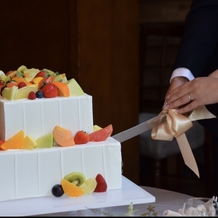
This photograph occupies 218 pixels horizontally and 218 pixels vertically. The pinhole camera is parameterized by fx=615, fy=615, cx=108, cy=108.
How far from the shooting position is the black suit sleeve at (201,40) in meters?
2.28

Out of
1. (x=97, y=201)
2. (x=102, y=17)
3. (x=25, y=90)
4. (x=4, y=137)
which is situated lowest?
(x=97, y=201)

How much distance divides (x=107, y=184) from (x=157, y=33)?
2.45 metres

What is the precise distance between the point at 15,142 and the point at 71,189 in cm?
22

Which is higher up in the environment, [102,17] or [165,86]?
[102,17]

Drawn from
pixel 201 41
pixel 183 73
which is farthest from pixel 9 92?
pixel 201 41

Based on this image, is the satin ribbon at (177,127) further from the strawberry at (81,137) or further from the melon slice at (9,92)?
the melon slice at (9,92)

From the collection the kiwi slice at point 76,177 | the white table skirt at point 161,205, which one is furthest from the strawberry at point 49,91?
the white table skirt at point 161,205

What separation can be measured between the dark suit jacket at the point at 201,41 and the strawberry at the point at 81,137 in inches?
21.9

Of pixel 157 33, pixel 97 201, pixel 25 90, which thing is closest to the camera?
pixel 97 201

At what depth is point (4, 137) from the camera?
74.2 inches

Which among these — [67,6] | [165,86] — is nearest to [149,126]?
[67,6]

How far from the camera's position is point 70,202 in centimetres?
178

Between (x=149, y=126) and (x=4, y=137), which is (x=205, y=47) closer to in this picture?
(x=149, y=126)

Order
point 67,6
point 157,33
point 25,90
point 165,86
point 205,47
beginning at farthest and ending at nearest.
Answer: point 165,86 → point 157,33 → point 67,6 → point 205,47 → point 25,90
